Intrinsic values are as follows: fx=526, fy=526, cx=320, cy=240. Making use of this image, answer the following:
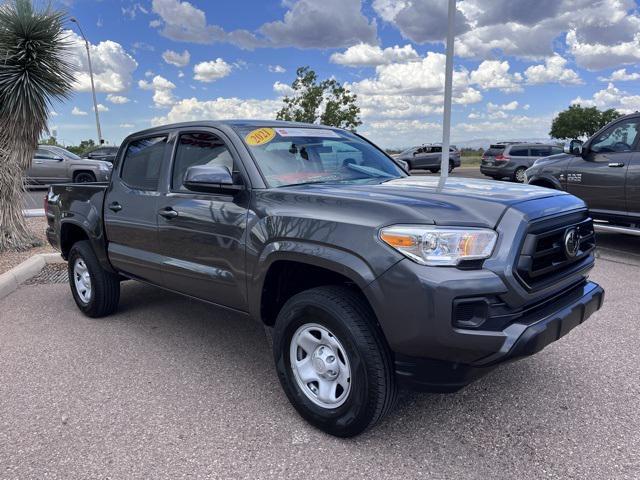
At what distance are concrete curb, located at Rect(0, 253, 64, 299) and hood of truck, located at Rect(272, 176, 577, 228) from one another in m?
4.62

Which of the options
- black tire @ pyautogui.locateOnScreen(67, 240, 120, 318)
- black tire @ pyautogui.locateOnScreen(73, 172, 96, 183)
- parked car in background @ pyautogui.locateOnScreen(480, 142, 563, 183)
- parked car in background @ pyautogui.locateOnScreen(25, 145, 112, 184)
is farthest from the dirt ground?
Answer: parked car in background @ pyautogui.locateOnScreen(480, 142, 563, 183)

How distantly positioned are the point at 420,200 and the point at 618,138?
5748mm

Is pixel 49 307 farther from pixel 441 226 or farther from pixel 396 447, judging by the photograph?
pixel 441 226

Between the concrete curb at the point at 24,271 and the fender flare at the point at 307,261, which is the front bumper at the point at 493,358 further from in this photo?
the concrete curb at the point at 24,271

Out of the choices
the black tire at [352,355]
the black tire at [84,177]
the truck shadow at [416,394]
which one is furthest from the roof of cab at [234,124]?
the black tire at [84,177]

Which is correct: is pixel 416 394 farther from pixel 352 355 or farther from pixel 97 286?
pixel 97 286

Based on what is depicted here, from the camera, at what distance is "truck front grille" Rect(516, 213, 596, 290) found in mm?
2588

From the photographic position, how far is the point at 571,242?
2.93 m

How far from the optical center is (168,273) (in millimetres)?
4047

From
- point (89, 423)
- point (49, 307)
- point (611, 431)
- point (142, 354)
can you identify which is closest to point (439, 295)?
point (611, 431)

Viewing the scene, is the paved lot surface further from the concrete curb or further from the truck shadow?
the concrete curb

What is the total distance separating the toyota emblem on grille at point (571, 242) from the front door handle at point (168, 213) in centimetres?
259

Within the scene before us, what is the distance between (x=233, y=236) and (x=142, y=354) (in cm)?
151

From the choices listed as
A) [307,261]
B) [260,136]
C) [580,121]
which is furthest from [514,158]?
[580,121]
